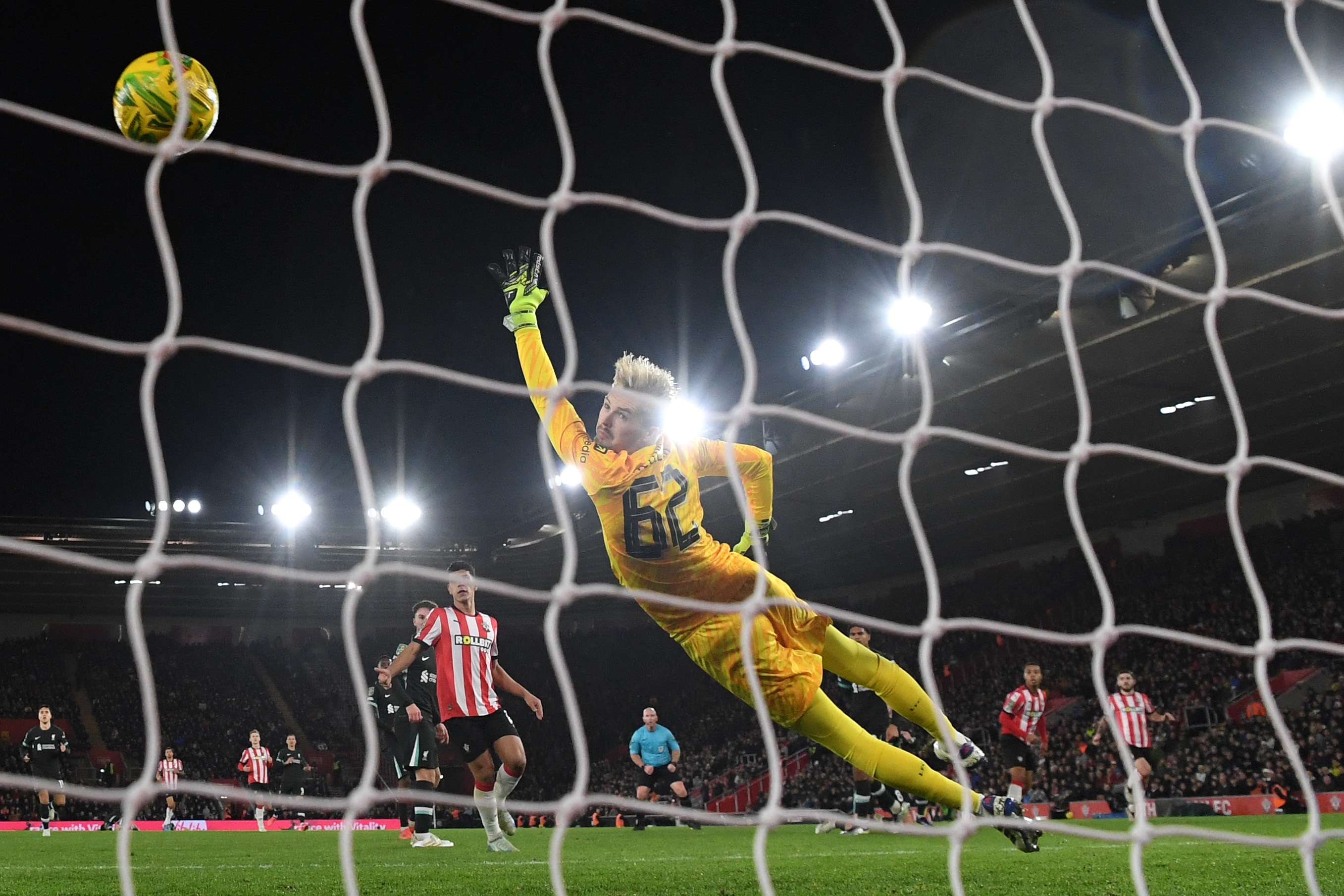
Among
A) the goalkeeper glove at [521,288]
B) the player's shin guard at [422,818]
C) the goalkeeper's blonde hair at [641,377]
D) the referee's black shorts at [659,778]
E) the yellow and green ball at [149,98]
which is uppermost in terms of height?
the yellow and green ball at [149,98]

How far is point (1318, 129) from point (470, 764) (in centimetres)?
609

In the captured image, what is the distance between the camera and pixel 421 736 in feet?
31.9

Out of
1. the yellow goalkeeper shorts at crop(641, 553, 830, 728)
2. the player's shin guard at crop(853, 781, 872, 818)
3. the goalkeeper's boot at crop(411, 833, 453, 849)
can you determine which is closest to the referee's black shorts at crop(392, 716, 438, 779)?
the goalkeeper's boot at crop(411, 833, 453, 849)

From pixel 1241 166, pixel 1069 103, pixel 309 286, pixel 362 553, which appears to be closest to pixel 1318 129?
pixel 1069 103

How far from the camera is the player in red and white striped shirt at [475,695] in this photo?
24.1ft

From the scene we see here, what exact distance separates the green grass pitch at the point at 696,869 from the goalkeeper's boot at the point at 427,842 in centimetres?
17

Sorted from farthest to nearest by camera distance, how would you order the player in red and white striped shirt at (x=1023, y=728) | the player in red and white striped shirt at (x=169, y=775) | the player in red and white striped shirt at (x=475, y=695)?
the player in red and white striped shirt at (x=169, y=775) < the player in red and white striped shirt at (x=1023, y=728) < the player in red and white striped shirt at (x=475, y=695)

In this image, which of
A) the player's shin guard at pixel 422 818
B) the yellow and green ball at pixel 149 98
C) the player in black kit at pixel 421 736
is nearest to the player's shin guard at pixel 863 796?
the player in black kit at pixel 421 736

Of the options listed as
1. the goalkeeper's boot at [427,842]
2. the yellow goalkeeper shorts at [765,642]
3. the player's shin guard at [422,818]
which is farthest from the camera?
the player's shin guard at [422,818]

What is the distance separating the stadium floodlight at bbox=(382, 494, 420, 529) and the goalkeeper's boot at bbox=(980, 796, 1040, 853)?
20.6 m

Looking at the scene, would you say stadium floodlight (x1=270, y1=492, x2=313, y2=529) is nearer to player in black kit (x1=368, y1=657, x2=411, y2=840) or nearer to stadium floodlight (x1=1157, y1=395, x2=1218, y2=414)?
player in black kit (x1=368, y1=657, x2=411, y2=840)

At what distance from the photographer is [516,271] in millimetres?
4055

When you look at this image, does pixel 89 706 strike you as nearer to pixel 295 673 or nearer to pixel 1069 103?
pixel 295 673

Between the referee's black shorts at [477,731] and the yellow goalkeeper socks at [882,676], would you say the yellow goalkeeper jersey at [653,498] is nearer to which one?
the yellow goalkeeper socks at [882,676]
